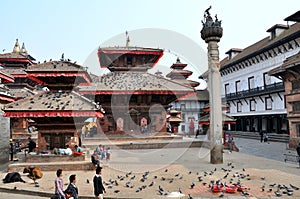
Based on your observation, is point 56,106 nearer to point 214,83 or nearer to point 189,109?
point 214,83

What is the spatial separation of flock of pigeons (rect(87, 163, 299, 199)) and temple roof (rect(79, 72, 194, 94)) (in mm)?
12230

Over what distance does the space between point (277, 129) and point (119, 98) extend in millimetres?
24159

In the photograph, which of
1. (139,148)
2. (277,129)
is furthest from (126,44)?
(277,129)

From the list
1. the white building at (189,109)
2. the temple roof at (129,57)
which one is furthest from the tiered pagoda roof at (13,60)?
the white building at (189,109)

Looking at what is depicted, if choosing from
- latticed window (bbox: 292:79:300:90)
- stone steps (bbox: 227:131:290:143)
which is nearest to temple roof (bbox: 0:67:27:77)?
latticed window (bbox: 292:79:300:90)

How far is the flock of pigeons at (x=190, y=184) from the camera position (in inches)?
361

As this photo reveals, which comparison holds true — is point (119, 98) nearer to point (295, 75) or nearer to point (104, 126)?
point (104, 126)

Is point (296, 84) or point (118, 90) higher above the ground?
point (296, 84)

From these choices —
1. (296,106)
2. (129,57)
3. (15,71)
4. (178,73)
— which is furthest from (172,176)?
(178,73)

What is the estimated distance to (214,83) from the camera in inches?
601

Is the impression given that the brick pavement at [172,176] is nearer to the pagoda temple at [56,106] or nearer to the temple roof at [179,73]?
the pagoda temple at [56,106]

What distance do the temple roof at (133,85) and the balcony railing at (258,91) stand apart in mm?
15863

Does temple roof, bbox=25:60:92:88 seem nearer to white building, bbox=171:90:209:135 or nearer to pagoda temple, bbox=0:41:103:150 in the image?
pagoda temple, bbox=0:41:103:150

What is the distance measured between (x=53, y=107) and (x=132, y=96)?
1213 cm
